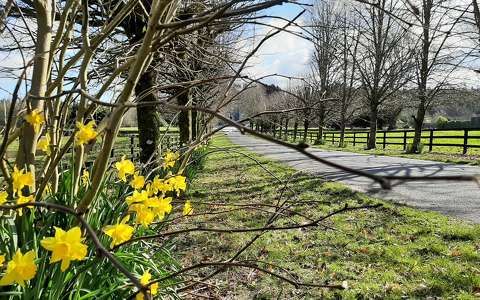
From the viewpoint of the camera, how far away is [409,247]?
4.47 m

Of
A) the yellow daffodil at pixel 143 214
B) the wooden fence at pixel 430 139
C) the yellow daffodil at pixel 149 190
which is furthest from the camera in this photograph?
the wooden fence at pixel 430 139

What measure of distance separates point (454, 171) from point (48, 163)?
35.0 feet

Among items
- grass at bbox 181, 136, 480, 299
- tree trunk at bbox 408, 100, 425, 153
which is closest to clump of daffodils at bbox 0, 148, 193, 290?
grass at bbox 181, 136, 480, 299

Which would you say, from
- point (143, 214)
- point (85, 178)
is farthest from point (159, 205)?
point (85, 178)

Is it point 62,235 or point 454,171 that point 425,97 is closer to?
point 454,171

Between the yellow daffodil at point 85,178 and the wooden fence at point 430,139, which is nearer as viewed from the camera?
the yellow daffodil at point 85,178

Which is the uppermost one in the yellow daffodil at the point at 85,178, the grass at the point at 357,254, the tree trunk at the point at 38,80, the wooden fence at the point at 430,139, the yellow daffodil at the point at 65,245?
the tree trunk at the point at 38,80

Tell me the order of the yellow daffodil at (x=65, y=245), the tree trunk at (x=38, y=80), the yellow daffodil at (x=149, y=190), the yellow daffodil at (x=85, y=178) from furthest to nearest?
1. the yellow daffodil at (x=85, y=178)
2. the tree trunk at (x=38, y=80)
3. the yellow daffodil at (x=149, y=190)
4. the yellow daffodil at (x=65, y=245)

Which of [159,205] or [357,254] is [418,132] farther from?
[159,205]

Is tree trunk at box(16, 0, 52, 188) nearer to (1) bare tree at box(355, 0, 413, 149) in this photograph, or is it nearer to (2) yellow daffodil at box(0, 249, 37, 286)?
(2) yellow daffodil at box(0, 249, 37, 286)

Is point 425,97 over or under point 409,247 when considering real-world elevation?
over

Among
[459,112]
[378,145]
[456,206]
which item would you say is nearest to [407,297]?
[456,206]

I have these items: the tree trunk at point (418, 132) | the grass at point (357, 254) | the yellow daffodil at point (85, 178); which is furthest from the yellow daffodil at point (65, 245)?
the tree trunk at point (418, 132)

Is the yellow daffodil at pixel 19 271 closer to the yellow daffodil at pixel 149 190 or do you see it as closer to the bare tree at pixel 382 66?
the yellow daffodil at pixel 149 190
